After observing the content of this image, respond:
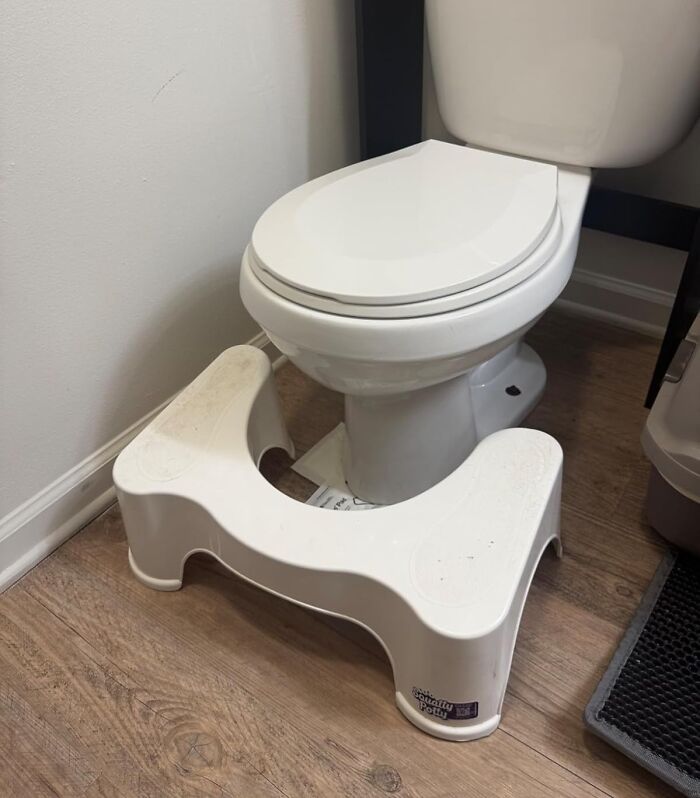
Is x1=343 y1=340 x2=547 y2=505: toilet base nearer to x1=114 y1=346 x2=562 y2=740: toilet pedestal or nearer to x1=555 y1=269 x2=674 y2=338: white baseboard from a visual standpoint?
x1=114 y1=346 x2=562 y2=740: toilet pedestal

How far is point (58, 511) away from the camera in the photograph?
3.42ft

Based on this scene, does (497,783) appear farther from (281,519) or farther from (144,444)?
(144,444)

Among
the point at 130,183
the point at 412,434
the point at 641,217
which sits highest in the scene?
the point at 130,183

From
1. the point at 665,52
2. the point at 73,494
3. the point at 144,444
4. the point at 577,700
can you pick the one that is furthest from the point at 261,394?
the point at 665,52

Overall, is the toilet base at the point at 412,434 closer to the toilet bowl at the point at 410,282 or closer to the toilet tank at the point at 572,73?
the toilet bowl at the point at 410,282

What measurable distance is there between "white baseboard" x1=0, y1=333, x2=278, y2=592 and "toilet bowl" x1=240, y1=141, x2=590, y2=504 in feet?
1.20

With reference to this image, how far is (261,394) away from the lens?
1056 mm

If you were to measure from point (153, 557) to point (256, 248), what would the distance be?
0.43m

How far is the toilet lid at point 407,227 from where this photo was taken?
Answer: 2.56ft

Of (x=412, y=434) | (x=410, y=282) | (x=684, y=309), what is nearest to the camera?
(x=410, y=282)

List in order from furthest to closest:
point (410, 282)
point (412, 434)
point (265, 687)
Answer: point (412, 434)
point (265, 687)
point (410, 282)

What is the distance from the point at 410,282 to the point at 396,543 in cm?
29


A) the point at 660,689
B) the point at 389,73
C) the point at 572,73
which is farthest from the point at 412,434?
the point at 389,73

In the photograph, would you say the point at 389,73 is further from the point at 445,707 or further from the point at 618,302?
the point at 445,707
